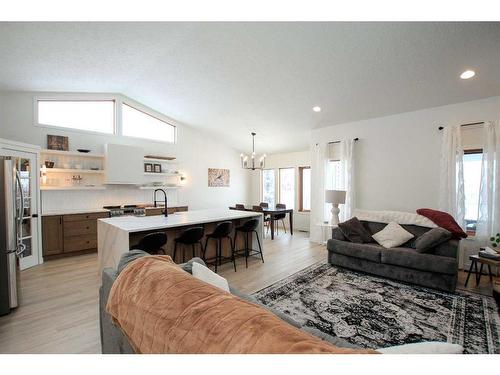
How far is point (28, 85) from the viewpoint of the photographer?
4.27 meters

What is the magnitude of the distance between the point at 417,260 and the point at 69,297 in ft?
14.7

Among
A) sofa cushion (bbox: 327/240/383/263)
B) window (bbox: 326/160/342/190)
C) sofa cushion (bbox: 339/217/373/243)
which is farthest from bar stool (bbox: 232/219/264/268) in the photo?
window (bbox: 326/160/342/190)

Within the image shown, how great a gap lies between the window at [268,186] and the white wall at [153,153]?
26.4 inches

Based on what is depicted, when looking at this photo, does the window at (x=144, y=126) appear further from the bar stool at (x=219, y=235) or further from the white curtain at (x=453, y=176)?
the white curtain at (x=453, y=176)

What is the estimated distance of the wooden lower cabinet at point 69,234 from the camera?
4.28m

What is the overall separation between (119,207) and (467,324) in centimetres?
587

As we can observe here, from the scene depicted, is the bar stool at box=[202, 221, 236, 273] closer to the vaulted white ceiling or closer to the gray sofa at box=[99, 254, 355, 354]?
the gray sofa at box=[99, 254, 355, 354]

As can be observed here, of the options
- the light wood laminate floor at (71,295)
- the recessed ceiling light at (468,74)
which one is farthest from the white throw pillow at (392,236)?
the recessed ceiling light at (468,74)

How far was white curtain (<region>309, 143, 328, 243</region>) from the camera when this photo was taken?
5516 mm

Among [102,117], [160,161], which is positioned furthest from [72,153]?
[160,161]

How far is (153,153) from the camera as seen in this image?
627 centimetres

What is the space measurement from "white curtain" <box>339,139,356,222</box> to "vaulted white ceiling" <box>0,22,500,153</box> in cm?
59
